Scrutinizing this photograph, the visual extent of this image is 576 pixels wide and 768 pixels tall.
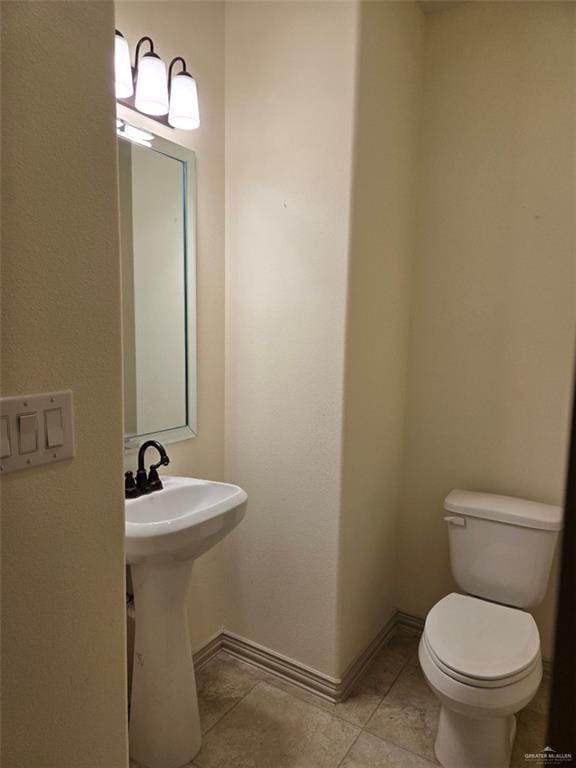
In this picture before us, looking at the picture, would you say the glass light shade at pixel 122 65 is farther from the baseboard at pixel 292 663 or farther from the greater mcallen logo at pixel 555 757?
the baseboard at pixel 292 663

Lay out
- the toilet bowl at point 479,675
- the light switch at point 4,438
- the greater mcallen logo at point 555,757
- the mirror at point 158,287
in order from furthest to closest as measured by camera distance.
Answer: the mirror at point 158,287
the toilet bowl at point 479,675
the light switch at point 4,438
the greater mcallen logo at point 555,757

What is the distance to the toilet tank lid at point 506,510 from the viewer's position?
1760mm

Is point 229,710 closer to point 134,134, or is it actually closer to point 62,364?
point 62,364

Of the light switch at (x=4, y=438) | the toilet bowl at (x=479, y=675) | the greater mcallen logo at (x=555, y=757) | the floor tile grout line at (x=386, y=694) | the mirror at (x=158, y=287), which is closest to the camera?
the greater mcallen logo at (x=555, y=757)

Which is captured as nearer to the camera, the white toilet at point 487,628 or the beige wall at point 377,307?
the white toilet at point 487,628

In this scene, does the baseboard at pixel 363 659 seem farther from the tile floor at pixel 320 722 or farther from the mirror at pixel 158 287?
the mirror at pixel 158 287

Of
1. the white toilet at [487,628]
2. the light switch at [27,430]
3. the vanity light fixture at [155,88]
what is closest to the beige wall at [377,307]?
the white toilet at [487,628]

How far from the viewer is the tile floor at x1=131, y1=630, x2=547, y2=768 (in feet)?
5.22

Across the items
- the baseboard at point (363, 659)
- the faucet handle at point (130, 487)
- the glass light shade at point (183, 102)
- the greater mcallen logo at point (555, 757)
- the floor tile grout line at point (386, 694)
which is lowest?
the floor tile grout line at point (386, 694)

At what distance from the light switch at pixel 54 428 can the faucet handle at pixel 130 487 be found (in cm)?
78

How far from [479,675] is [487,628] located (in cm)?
23

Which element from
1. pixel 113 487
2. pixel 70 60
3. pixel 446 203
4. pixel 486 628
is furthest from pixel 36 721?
pixel 446 203

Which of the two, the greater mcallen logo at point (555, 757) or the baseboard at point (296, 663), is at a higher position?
the greater mcallen logo at point (555, 757)

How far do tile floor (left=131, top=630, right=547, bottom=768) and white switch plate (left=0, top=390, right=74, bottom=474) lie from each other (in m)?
1.33
